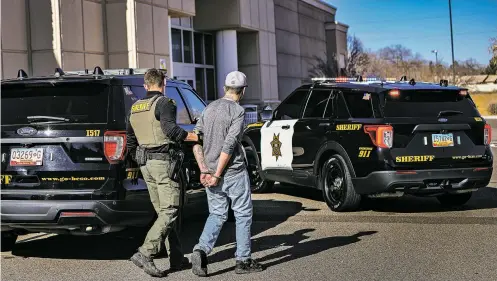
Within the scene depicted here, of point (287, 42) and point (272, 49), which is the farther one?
point (287, 42)

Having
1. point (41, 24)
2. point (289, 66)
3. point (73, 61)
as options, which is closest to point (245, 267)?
point (41, 24)

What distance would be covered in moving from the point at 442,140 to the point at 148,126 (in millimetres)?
4370

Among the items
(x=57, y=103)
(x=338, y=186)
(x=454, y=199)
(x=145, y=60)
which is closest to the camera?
(x=57, y=103)

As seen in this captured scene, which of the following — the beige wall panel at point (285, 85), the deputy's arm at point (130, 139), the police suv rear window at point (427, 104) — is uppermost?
the beige wall panel at point (285, 85)

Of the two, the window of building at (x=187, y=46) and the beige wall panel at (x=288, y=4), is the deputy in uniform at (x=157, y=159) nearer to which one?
the window of building at (x=187, y=46)

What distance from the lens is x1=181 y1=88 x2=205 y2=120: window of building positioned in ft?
25.8

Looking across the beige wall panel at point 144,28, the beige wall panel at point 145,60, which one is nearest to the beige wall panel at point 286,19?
the beige wall panel at point 144,28

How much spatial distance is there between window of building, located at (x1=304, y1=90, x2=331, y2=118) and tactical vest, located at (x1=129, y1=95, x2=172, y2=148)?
13.6 feet

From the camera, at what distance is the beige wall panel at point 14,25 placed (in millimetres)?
16578

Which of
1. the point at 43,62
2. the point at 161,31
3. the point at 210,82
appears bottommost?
the point at 43,62

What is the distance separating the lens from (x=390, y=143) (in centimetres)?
809

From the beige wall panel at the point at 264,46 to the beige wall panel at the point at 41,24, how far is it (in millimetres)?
16171

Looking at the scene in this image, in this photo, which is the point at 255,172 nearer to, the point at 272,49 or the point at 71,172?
the point at 71,172

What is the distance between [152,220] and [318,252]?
5.68ft
